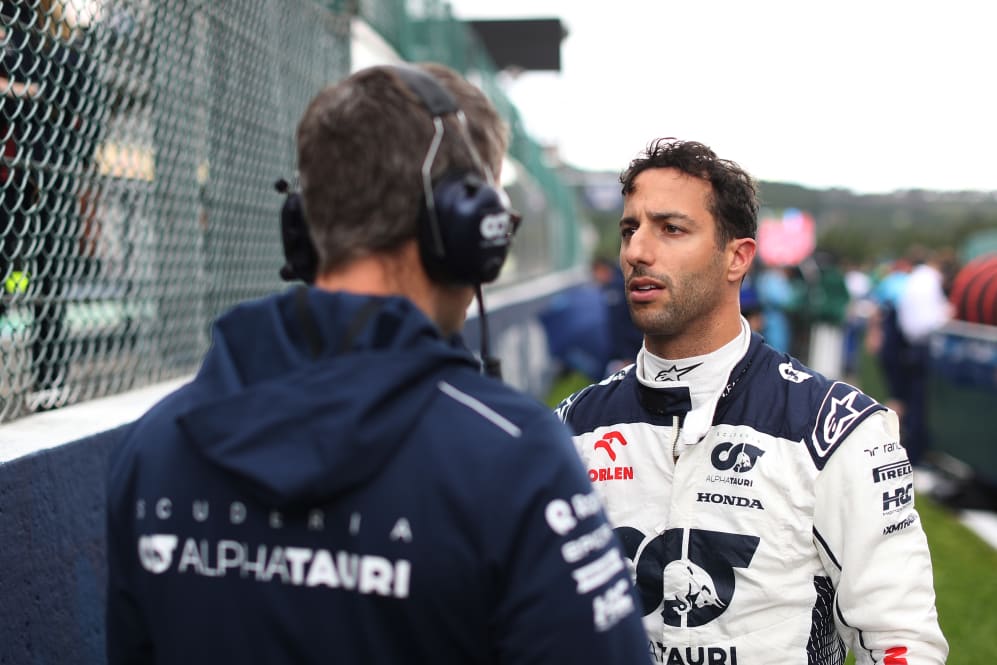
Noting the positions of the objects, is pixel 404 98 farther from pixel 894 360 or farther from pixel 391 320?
pixel 894 360

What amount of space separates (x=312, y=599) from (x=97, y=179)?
7.59ft

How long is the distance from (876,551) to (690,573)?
14.9 inches

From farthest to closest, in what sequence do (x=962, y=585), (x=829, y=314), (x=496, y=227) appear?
(x=829, y=314), (x=962, y=585), (x=496, y=227)

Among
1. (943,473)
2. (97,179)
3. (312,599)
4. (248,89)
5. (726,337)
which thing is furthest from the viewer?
(943,473)

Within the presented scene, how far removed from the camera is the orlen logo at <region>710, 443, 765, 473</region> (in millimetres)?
2123

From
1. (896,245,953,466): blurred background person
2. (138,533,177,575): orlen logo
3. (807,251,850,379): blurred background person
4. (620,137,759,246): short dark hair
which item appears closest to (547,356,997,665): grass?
(896,245,953,466): blurred background person

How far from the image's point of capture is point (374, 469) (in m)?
1.14

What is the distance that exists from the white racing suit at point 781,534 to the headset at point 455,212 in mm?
984

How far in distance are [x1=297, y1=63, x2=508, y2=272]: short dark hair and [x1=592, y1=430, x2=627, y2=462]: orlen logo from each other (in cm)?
114

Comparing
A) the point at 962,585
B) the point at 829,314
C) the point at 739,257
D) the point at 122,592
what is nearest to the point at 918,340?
the point at 962,585

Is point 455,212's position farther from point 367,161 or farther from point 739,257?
point 739,257

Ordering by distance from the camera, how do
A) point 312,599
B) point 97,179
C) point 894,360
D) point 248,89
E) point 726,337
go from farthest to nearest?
point 894,360 < point 248,89 < point 97,179 < point 726,337 < point 312,599

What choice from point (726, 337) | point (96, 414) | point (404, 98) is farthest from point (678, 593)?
point (96, 414)

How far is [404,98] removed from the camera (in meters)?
1.27
